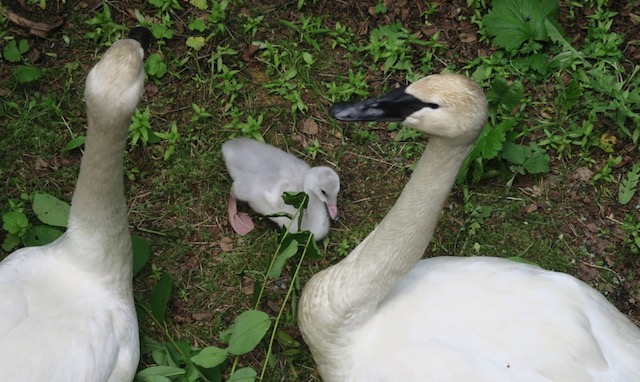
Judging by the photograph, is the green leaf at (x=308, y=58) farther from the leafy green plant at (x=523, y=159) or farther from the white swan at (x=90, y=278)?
the white swan at (x=90, y=278)

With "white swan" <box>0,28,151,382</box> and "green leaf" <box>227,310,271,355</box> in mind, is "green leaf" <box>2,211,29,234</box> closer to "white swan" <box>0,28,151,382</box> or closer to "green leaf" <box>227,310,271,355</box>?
"white swan" <box>0,28,151,382</box>

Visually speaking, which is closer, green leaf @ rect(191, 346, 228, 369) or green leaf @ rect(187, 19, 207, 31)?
green leaf @ rect(191, 346, 228, 369)

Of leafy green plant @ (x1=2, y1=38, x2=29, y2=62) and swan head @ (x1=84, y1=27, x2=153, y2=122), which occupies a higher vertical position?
swan head @ (x1=84, y1=27, x2=153, y2=122)

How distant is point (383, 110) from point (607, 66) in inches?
117

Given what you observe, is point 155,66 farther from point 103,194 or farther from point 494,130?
point 494,130

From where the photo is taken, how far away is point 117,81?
2.57 meters

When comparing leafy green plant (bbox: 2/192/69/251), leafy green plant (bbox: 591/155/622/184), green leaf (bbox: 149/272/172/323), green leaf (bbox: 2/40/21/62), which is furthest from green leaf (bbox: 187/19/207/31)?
leafy green plant (bbox: 591/155/622/184)

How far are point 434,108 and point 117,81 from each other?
1.01 meters

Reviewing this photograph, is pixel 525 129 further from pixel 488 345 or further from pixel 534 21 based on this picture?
pixel 488 345

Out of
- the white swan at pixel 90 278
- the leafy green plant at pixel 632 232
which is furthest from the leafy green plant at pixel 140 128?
the leafy green plant at pixel 632 232

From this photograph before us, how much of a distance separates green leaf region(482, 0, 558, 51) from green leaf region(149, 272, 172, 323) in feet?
8.18

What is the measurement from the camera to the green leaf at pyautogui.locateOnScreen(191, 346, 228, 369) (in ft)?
12.0

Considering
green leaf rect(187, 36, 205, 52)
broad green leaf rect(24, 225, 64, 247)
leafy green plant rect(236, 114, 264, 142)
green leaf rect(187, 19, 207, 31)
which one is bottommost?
broad green leaf rect(24, 225, 64, 247)

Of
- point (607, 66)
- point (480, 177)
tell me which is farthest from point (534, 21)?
point (480, 177)
